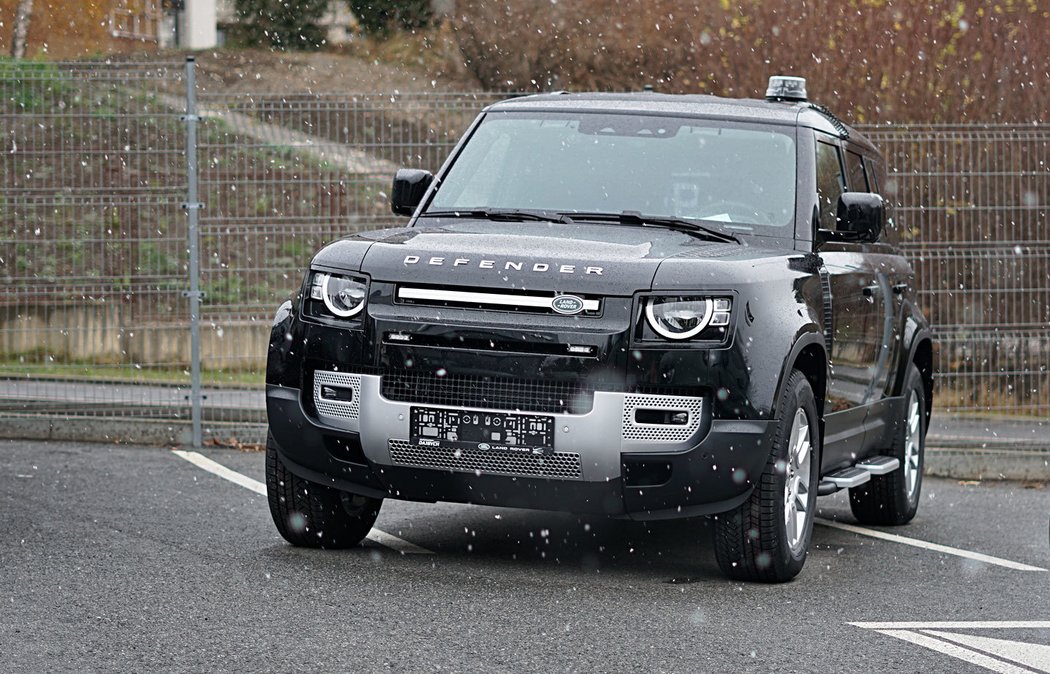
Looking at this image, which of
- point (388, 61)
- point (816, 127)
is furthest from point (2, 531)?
point (388, 61)

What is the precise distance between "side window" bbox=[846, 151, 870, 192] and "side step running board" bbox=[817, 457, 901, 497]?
139 centimetres

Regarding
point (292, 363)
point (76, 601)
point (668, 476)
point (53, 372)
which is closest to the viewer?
point (76, 601)

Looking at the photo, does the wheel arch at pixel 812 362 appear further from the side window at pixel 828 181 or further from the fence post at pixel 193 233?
the fence post at pixel 193 233

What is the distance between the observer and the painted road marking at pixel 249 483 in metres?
7.55

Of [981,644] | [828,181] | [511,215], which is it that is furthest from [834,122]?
[981,644]

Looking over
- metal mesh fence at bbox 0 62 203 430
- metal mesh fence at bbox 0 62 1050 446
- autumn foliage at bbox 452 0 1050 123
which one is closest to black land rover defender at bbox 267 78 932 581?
metal mesh fence at bbox 0 62 1050 446

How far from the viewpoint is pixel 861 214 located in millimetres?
7609

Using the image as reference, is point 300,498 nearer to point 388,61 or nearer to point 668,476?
point 668,476

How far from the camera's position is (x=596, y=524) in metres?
8.63

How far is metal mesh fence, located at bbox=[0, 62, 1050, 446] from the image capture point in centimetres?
1145

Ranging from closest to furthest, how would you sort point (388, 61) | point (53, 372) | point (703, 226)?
point (703, 226), point (53, 372), point (388, 61)

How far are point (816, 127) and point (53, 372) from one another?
5751 mm

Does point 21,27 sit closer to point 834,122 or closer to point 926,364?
point 926,364

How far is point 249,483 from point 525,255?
3662 millimetres
